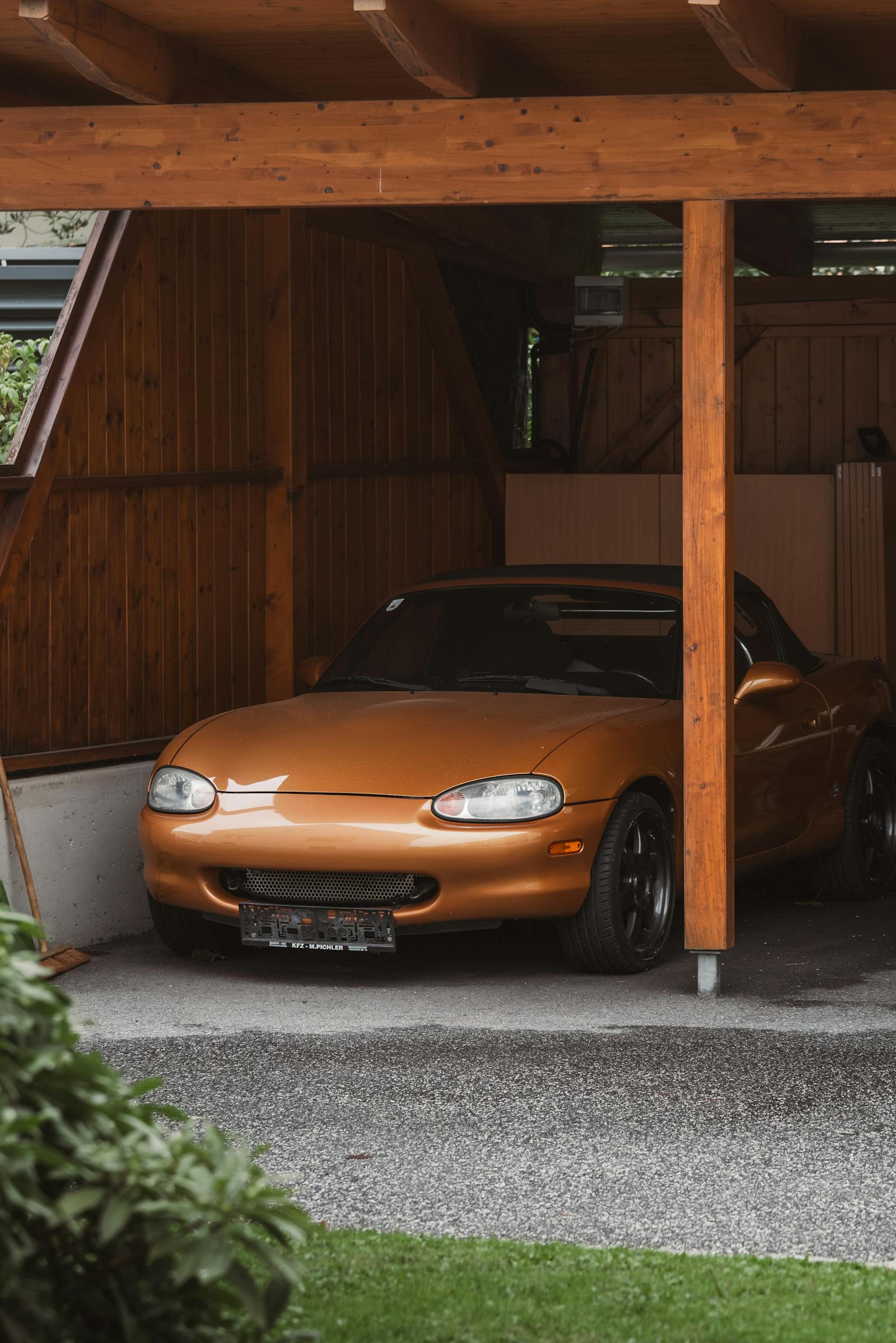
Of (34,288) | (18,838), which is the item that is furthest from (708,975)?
(34,288)

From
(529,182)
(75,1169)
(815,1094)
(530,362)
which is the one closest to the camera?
(75,1169)

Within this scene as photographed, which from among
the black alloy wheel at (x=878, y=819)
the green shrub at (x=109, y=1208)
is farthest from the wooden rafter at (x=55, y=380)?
the green shrub at (x=109, y=1208)

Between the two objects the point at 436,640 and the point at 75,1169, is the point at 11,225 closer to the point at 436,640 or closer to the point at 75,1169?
A: the point at 436,640

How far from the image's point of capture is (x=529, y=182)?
6715 millimetres

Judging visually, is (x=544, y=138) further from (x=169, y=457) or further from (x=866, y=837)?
(x=866, y=837)

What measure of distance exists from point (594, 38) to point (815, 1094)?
3.77 metres

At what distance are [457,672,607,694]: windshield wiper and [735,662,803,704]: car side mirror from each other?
0.58 m

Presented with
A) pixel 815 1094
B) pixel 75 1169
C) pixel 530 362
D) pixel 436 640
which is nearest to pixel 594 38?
pixel 436 640

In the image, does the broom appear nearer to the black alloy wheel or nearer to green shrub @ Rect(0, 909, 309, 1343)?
the black alloy wheel

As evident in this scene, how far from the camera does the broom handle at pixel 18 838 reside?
7566 mm

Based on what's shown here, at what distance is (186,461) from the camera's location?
9.42 metres

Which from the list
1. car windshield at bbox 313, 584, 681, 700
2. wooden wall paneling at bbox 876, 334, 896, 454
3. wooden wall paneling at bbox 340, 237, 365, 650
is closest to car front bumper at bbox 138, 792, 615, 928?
car windshield at bbox 313, 584, 681, 700

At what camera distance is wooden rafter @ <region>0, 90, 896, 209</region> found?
6574 mm

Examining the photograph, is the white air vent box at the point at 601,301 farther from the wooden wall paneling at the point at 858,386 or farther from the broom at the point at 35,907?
the broom at the point at 35,907
